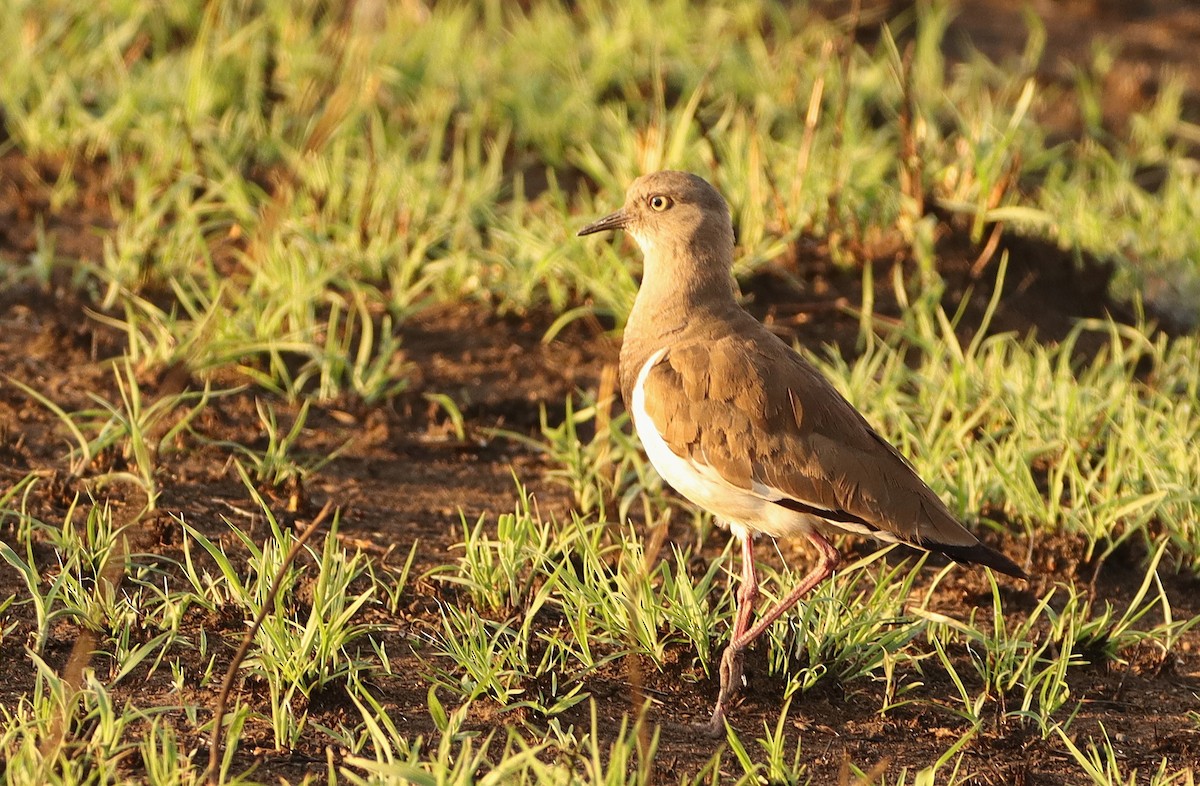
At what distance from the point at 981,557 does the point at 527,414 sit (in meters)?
1.95

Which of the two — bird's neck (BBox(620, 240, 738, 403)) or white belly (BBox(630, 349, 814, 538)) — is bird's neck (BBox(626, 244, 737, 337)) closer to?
bird's neck (BBox(620, 240, 738, 403))

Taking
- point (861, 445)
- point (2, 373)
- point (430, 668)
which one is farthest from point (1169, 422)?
point (2, 373)

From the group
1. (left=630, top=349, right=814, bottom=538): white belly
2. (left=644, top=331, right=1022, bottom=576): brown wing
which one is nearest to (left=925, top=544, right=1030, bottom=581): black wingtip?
(left=644, top=331, right=1022, bottom=576): brown wing

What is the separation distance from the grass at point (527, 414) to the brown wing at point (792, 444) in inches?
8.5

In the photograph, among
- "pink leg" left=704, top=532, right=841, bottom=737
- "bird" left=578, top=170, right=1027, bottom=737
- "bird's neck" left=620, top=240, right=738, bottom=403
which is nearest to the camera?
"pink leg" left=704, top=532, right=841, bottom=737

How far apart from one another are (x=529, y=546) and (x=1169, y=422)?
2.26 m

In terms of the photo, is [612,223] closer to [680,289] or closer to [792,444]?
[680,289]

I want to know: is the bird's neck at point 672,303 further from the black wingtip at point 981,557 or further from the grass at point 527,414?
the black wingtip at point 981,557

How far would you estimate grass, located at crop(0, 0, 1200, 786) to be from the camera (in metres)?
3.70

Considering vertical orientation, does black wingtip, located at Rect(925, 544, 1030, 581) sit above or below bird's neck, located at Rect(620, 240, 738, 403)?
below

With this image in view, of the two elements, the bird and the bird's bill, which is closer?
the bird

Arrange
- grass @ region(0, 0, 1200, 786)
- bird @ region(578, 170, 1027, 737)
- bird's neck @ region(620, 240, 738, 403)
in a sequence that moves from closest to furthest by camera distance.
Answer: grass @ region(0, 0, 1200, 786) → bird @ region(578, 170, 1027, 737) → bird's neck @ region(620, 240, 738, 403)

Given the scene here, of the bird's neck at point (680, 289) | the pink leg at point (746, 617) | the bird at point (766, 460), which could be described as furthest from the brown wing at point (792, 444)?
the bird's neck at point (680, 289)

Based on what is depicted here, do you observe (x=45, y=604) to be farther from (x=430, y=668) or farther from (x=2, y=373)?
(x=2, y=373)
